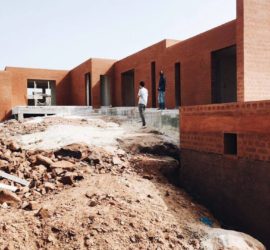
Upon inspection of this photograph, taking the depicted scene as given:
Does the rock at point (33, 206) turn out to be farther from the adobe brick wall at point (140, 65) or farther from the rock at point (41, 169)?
the adobe brick wall at point (140, 65)

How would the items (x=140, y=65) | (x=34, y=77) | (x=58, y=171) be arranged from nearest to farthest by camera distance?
(x=58, y=171), (x=140, y=65), (x=34, y=77)

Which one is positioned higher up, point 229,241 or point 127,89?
point 127,89

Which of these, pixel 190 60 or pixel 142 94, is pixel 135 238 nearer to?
pixel 142 94

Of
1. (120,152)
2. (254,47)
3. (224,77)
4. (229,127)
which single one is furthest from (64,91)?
(229,127)

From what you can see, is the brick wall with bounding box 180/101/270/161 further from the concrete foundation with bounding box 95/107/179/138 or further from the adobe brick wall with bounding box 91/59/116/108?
the adobe brick wall with bounding box 91/59/116/108

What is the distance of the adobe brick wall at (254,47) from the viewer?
798 cm

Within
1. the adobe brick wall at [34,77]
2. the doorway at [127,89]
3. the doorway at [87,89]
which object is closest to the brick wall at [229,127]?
the doorway at [127,89]

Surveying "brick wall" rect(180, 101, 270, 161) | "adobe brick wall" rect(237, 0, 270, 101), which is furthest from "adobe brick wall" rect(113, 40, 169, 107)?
"brick wall" rect(180, 101, 270, 161)

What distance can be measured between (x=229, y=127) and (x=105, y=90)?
14.0 meters

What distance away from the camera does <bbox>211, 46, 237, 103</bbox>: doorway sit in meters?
11.3

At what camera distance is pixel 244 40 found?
7.96 m

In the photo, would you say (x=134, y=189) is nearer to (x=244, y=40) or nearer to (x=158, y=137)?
(x=158, y=137)

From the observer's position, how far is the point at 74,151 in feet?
25.2

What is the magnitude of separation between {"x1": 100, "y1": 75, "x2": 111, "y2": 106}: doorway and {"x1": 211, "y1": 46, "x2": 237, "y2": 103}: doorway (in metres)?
8.52
